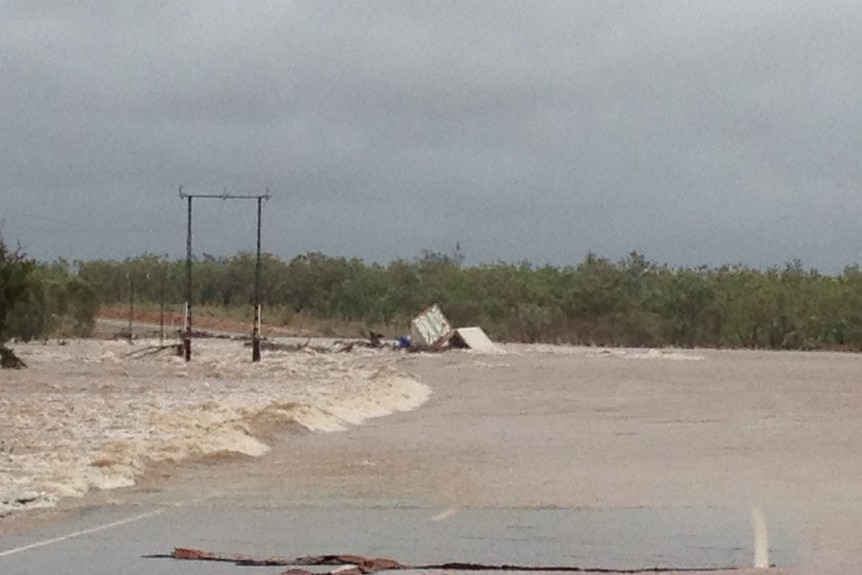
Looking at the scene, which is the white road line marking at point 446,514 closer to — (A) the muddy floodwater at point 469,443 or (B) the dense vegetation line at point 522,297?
(A) the muddy floodwater at point 469,443

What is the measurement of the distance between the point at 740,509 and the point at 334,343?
50.9m

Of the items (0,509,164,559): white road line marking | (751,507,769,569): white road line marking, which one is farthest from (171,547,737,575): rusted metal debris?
(0,509,164,559): white road line marking

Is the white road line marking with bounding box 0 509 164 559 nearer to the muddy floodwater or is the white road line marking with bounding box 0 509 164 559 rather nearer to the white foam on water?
the muddy floodwater

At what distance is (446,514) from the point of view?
1833 centimetres

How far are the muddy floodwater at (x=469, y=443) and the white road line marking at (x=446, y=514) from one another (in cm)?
17

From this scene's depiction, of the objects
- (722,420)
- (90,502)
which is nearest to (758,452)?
(722,420)

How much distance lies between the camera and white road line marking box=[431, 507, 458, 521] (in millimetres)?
17844

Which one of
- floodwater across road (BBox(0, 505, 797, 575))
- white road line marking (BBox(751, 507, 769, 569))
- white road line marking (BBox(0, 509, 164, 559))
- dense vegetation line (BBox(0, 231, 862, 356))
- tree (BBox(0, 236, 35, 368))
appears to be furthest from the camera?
dense vegetation line (BBox(0, 231, 862, 356))

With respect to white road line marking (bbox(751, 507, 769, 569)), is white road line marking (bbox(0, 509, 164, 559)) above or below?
below

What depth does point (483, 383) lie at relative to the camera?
4606cm

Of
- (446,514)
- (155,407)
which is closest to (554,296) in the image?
(155,407)

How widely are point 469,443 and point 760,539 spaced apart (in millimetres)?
13306

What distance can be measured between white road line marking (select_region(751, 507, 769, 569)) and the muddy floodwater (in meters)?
0.12

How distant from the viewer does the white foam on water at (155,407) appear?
23156mm
